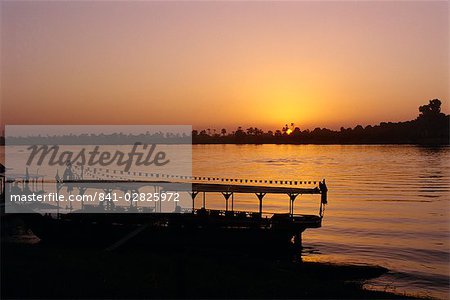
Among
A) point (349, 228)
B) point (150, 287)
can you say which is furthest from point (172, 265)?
point (349, 228)

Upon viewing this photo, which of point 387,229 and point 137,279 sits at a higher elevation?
point 137,279

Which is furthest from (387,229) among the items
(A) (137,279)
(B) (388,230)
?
(A) (137,279)

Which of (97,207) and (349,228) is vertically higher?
(97,207)

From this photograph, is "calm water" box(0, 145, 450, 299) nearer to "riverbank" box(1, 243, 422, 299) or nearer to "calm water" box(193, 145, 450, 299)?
"calm water" box(193, 145, 450, 299)

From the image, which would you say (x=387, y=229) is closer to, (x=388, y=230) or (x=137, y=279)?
(x=388, y=230)

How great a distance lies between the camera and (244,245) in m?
45.6

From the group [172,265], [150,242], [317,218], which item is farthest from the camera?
[317,218]

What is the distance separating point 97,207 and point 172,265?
24.0 m

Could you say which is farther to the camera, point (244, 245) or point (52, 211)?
point (52, 211)

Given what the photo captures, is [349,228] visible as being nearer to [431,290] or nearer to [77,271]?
[431,290]

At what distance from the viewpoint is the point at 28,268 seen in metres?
25.2

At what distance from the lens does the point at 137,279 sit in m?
24.3

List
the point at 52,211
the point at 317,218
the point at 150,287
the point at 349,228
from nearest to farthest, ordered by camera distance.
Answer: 1. the point at 150,287
2. the point at 317,218
3. the point at 52,211
4. the point at 349,228

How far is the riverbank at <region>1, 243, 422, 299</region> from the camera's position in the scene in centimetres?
2158
